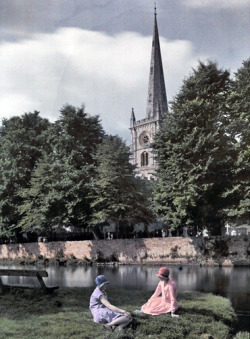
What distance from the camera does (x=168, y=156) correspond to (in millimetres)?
37750

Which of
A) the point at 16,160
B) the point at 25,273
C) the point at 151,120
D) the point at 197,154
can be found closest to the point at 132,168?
the point at 197,154

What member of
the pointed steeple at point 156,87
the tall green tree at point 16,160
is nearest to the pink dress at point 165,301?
the tall green tree at point 16,160

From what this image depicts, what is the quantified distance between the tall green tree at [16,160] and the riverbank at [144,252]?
3789 mm

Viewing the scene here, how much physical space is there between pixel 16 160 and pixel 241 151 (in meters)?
24.9

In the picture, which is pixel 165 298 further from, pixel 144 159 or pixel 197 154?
pixel 144 159

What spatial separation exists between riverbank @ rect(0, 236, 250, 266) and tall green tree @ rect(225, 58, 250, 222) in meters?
2.53

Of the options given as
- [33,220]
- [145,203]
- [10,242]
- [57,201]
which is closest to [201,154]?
[145,203]

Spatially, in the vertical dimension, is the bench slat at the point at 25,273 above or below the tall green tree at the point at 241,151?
below

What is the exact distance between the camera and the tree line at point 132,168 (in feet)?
112

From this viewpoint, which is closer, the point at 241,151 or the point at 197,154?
the point at 241,151

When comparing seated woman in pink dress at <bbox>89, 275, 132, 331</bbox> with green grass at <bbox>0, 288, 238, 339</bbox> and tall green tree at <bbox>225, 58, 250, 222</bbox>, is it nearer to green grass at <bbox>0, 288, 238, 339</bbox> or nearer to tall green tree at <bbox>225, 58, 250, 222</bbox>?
green grass at <bbox>0, 288, 238, 339</bbox>

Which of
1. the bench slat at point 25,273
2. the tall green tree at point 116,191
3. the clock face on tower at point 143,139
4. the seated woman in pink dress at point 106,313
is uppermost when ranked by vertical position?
the clock face on tower at point 143,139

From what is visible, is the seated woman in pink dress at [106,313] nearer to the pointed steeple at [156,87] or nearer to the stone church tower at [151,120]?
the stone church tower at [151,120]

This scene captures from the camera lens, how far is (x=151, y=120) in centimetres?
12775
